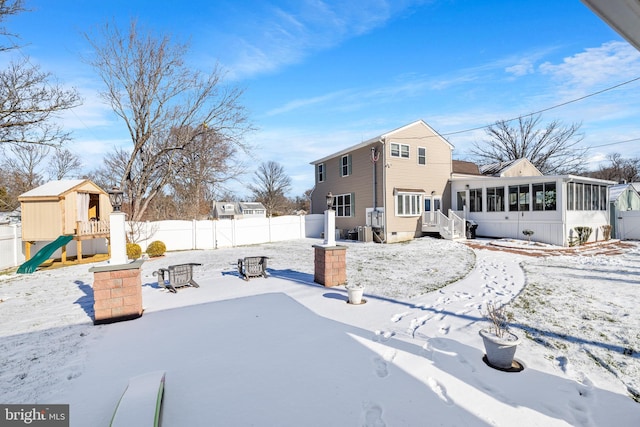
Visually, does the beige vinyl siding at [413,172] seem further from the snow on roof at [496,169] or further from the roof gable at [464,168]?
the snow on roof at [496,169]

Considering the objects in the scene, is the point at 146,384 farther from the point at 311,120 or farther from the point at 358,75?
the point at 311,120

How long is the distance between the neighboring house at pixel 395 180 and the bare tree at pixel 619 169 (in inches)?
1609

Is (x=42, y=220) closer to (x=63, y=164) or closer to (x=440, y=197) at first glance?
(x=440, y=197)

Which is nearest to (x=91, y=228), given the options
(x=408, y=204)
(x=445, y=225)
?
(x=408, y=204)

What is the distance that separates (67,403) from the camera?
107 inches

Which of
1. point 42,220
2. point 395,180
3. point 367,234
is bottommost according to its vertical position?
point 367,234

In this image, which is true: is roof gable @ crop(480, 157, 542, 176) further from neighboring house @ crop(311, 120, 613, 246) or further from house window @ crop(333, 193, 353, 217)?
house window @ crop(333, 193, 353, 217)

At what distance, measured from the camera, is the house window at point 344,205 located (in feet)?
61.1

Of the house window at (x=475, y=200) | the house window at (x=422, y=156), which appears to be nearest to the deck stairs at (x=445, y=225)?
the house window at (x=475, y=200)

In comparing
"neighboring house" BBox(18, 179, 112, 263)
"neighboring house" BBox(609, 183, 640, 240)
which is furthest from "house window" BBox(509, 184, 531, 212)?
"neighboring house" BBox(18, 179, 112, 263)

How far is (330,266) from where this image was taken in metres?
6.85

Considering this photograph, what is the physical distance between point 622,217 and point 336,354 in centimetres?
2339

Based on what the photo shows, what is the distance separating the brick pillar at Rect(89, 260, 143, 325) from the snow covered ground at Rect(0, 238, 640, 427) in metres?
0.27

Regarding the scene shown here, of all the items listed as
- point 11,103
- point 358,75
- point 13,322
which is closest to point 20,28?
point 11,103
